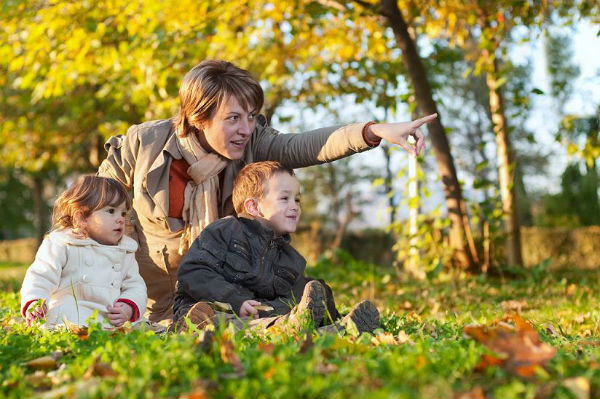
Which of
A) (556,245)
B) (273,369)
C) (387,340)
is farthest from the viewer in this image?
(556,245)

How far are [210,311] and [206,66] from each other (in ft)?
5.64

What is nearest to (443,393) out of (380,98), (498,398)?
(498,398)

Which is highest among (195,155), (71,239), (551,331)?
(195,155)

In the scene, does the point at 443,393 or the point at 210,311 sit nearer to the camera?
the point at 443,393

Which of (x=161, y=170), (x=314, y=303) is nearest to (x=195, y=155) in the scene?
(x=161, y=170)

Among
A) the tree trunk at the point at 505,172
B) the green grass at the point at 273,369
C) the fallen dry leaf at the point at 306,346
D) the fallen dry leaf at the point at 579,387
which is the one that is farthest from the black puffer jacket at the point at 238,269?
the tree trunk at the point at 505,172

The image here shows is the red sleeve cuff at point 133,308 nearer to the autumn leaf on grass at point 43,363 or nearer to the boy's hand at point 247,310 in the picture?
the boy's hand at point 247,310

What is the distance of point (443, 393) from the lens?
180cm

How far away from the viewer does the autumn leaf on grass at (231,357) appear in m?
2.08

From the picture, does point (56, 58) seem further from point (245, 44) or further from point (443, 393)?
point (443, 393)

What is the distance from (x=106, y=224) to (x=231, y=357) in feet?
6.49

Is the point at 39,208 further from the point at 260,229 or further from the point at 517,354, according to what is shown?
the point at 517,354

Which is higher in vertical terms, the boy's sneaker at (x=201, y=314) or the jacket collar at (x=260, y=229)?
the jacket collar at (x=260, y=229)

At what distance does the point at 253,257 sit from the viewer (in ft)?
12.8
